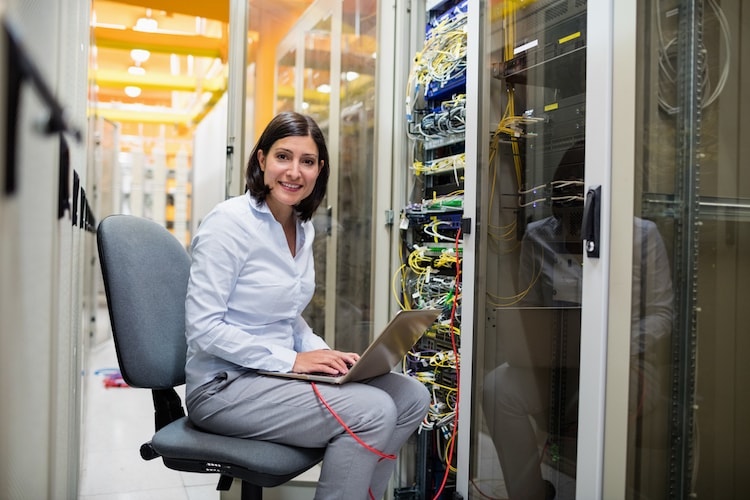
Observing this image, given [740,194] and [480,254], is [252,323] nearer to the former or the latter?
[480,254]

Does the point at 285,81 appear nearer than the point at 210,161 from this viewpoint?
Yes

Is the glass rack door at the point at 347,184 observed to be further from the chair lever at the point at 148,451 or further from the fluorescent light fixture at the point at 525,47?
the chair lever at the point at 148,451

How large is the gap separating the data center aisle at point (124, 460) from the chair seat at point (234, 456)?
120 centimetres

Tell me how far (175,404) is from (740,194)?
1.57 m

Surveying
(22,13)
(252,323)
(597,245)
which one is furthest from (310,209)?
(22,13)

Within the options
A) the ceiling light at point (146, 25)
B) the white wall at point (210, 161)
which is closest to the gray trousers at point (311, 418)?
the white wall at point (210, 161)

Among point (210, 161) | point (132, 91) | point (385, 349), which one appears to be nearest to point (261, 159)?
point (385, 349)

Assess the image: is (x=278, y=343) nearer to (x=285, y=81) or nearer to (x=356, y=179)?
(x=356, y=179)

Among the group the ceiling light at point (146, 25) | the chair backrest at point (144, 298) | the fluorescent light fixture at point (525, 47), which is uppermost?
the ceiling light at point (146, 25)

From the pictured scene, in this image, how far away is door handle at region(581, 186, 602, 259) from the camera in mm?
1506

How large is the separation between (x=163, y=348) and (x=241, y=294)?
0.77ft

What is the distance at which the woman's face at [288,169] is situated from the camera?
1.61 m

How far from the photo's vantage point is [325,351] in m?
1.53

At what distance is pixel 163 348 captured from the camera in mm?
1476
